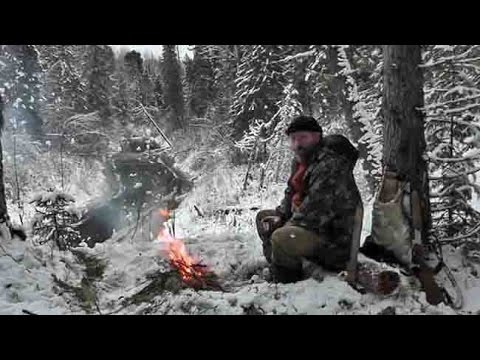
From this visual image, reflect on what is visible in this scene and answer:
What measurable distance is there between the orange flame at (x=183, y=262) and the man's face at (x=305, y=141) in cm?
182

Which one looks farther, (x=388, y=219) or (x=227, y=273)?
(x=227, y=273)

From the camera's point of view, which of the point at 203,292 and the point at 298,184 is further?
the point at 298,184

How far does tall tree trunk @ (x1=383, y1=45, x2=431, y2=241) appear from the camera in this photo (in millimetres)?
5031

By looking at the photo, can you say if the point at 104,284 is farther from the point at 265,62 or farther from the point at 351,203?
the point at 265,62

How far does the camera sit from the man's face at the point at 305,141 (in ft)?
15.8

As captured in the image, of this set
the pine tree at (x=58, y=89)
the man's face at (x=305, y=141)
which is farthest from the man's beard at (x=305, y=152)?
the pine tree at (x=58, y=89)

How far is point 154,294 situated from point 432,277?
278cm

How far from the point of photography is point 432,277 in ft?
14.3

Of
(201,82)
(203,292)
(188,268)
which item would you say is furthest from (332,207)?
(201,82)

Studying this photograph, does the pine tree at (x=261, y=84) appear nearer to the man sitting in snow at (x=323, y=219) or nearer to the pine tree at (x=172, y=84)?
the pine tree at (x=172, y=84)

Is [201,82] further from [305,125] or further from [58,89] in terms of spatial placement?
[305,125]

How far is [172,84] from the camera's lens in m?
39.9

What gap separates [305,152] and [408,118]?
1267mm

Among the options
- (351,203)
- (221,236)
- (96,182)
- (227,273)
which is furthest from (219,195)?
(351,203)
